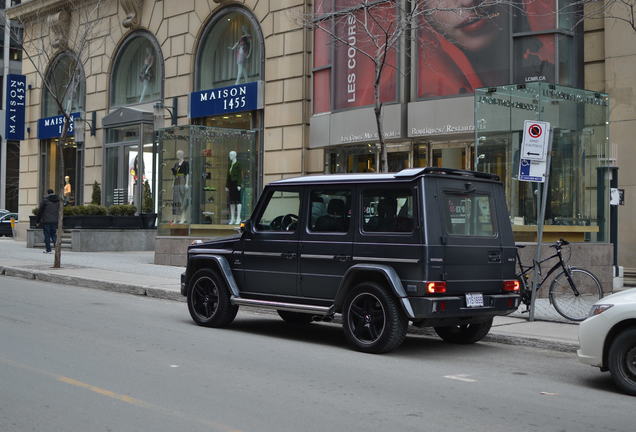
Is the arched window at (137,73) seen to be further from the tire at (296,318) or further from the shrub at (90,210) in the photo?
the tire at (296,318)

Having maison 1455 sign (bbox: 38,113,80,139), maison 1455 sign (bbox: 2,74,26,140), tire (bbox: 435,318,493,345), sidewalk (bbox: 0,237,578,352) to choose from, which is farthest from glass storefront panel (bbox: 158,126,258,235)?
maison 1455 sign (bbox: 2,74,26,140)

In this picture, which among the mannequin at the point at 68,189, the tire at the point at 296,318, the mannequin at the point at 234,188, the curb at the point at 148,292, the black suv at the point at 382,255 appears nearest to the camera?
the black suv at the point at 382,255

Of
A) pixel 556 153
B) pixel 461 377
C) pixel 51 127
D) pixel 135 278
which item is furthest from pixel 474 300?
pixel 51 127

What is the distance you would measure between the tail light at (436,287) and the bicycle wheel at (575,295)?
3.58 metres

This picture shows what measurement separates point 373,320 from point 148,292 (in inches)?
287

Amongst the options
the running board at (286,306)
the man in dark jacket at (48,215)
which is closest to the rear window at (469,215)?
the running board at (286,306)

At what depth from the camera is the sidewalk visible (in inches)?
398

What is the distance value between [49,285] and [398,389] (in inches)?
455

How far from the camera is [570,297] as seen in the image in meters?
11.3

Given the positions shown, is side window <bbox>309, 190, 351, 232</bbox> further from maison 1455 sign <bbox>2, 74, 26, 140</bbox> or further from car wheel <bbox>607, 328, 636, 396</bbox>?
maison 1455 sign <bbox>2, 74, 26, 140</bbox>

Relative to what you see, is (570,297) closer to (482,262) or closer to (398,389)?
(482,262)

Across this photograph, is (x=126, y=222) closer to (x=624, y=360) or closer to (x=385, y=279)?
(x=385, y=279)

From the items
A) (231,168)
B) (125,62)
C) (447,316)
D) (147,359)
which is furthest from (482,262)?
(125,62)

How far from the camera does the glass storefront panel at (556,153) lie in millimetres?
14703
